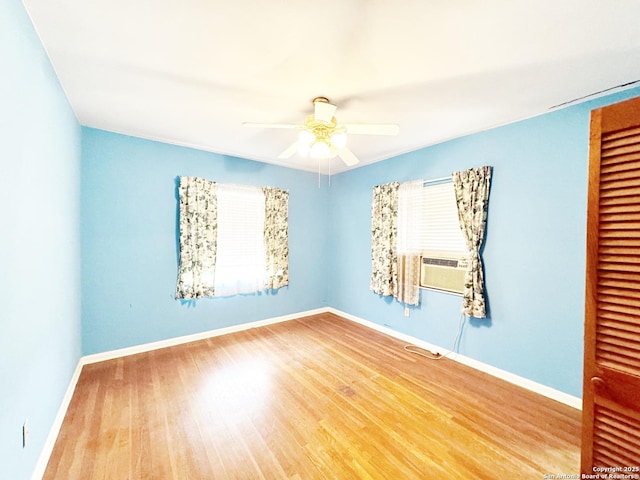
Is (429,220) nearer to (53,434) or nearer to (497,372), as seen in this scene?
(497,372)

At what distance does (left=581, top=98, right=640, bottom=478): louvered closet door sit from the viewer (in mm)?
859

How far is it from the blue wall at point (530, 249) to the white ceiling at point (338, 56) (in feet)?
0.85

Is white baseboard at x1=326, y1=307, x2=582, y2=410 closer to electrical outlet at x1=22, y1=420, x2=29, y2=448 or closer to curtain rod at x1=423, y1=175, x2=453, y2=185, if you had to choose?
curtain rod at x1=423, y1=175, x2=453, y2=185

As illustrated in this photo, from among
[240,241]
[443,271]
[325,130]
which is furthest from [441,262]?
[240,241]

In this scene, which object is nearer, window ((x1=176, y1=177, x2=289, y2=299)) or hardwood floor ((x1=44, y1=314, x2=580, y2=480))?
hardwood floor ((x1=44, y1=314, x2=580, y2=480))

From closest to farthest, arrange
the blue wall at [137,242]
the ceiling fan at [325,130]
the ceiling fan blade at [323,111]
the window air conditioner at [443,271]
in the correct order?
1. the ceiling fan blade at [323,111]
2. the ceiling fan at [325,130]
3. the blue wall at [137,242]
4. the window air conditioner at [443,271]

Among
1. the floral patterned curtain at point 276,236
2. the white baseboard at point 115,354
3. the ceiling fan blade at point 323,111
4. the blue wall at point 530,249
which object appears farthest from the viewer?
the floral patterned curtain at point 276,236

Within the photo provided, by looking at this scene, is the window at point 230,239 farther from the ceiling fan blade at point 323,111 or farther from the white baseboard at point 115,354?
the ceiling fan blade at point 323,111

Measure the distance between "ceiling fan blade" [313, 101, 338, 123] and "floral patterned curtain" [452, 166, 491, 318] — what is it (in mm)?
1696

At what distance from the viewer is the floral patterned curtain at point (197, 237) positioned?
3150 mm

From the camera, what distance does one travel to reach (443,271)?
3004mm

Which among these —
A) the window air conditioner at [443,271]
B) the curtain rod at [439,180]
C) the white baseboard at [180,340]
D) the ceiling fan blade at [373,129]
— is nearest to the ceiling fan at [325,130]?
the ceiling fan blade at [373,129]

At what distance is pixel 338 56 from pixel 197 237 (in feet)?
8.58

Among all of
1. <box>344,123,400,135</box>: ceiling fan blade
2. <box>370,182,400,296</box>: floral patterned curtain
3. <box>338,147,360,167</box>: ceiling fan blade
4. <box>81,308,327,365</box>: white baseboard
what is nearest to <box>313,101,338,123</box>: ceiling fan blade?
<box>344,123,400,135</box>: ceiling fan blade
